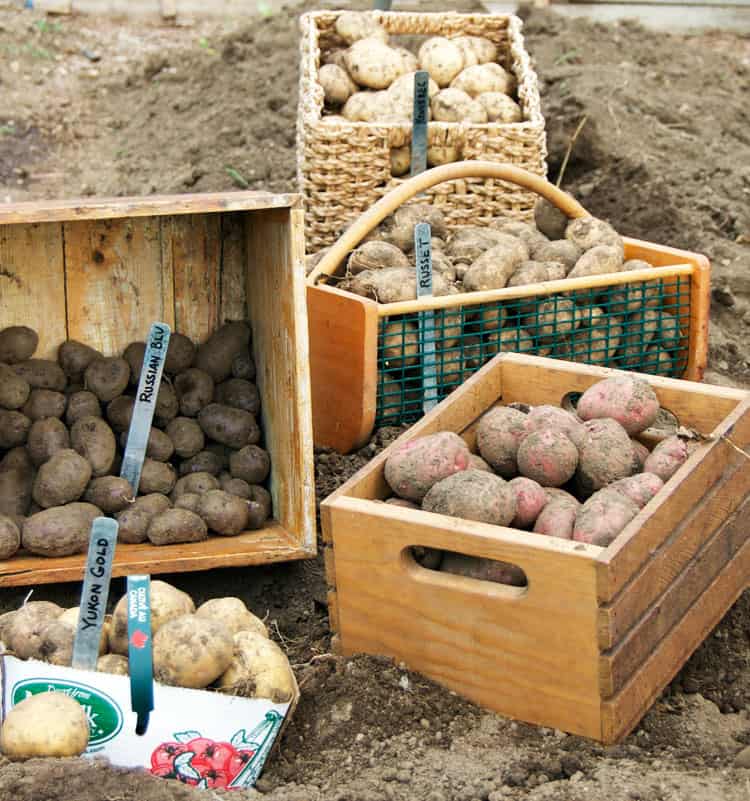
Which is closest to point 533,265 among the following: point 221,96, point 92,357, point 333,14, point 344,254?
point 344,254

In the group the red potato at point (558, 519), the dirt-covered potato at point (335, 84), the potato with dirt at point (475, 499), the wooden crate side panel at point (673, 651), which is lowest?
the wooden crate side panel at point (673, 651)

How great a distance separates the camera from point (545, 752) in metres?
2.56

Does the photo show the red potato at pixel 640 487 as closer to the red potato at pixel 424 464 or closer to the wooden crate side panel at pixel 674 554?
the wooden crate side panel at pixel 674 554

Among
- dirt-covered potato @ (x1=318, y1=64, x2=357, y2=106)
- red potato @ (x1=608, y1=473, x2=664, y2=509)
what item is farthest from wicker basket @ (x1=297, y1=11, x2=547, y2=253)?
red potato @ (x1=608, y1=473, x2=664, y2=509)

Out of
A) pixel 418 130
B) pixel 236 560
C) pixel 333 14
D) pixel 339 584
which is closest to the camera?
pixel 339 584

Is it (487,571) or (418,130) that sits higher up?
(418,130)

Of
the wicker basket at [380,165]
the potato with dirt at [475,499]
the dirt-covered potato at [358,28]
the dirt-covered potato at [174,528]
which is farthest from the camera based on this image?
the dirt-covered potato at [358,28]

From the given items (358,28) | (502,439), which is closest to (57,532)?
(502,439)

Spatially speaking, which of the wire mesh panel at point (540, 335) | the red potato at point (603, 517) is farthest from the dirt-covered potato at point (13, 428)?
the red potato at point (603, 517)

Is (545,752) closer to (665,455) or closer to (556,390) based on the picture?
(665,455)

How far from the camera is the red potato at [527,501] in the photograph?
275 centimetres

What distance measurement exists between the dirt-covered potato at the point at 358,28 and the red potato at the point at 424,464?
3451 mm

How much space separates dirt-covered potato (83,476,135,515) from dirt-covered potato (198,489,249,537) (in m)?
0.21

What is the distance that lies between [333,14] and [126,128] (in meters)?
2.53
